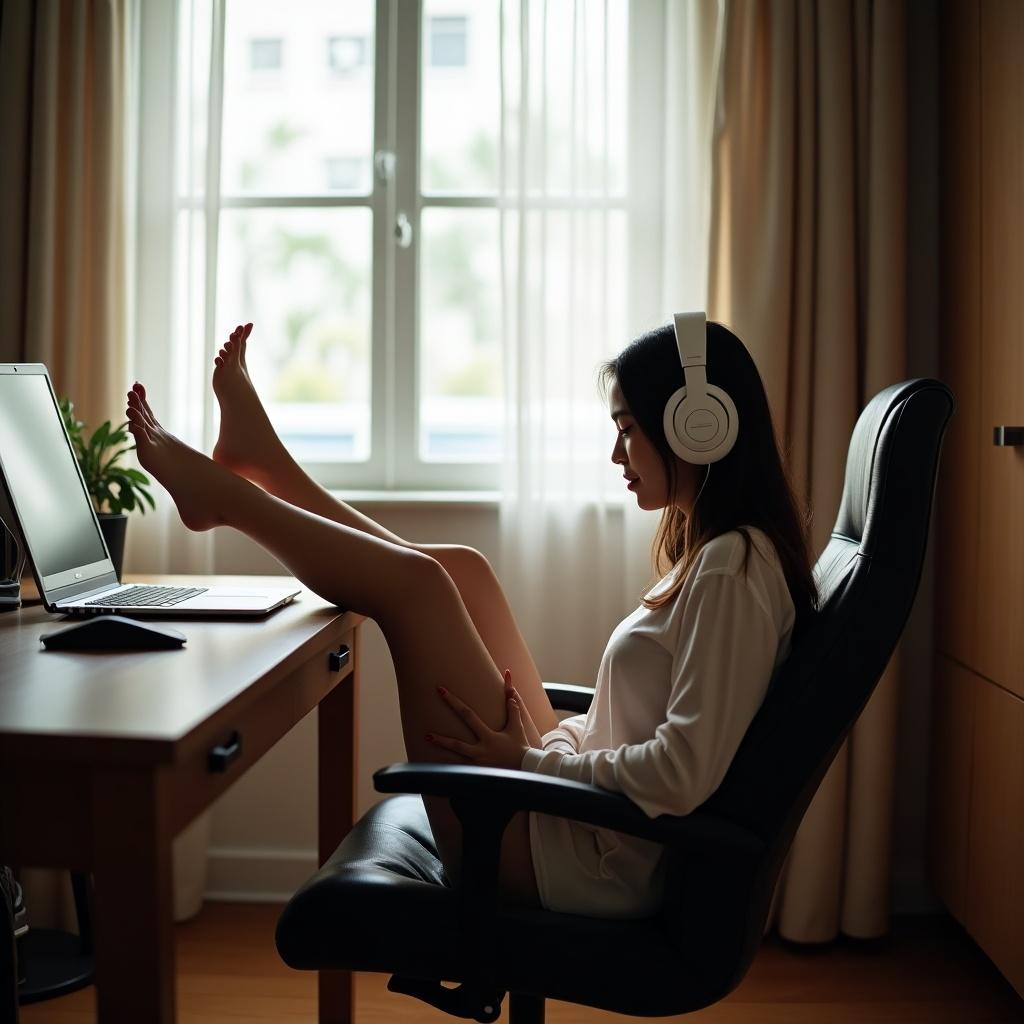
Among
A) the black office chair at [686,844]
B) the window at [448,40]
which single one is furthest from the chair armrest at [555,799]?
the window at [448,40]

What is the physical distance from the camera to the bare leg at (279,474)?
62.5 inches

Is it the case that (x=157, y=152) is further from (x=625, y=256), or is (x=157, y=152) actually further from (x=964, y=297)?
(x=964, y=297)

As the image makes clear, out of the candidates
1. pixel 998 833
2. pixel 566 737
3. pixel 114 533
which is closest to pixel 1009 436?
Result: pixel 998 833

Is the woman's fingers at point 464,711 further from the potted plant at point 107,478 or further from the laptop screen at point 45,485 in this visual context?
the potted plant at point 107,478

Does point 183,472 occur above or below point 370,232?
below

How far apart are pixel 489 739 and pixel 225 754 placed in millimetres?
360

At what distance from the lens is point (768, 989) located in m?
Answer: 2.01

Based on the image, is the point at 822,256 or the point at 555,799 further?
the point at 822,256

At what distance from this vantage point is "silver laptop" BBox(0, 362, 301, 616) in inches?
56.7

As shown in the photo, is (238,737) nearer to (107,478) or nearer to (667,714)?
(667,714)

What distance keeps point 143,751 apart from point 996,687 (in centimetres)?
157

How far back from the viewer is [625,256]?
224cm

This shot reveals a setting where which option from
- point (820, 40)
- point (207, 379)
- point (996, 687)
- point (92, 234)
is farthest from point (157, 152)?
point (996, 687)

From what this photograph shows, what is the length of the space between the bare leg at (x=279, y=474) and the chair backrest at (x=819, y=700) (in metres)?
0.52
